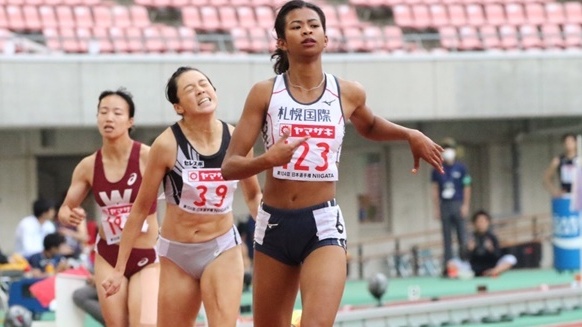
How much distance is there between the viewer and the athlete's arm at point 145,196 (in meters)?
8.88

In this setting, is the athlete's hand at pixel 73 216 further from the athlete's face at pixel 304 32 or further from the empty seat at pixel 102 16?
the empty seat at pixel 102 16

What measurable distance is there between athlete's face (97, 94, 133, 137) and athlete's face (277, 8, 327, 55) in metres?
2.74

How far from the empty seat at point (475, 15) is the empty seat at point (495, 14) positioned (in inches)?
4.7

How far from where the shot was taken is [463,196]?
21.2 meters

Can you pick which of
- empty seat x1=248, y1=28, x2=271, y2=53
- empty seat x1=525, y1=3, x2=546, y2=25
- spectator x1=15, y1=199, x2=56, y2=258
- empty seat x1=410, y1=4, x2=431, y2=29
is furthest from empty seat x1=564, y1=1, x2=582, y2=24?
spectator x1=15, y1=199, x2=56, y2=258

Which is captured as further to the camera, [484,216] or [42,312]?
[484,216]

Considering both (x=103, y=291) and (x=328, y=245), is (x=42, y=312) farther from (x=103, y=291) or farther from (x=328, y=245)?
(x=328, y=245)

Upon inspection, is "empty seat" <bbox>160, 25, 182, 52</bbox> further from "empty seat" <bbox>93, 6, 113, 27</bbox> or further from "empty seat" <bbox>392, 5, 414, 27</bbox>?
"empty seat" <bbox>392, 5, 414, 27</bbox>

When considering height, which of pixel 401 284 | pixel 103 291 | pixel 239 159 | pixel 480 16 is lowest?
pixel 401 284

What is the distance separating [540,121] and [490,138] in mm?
1108

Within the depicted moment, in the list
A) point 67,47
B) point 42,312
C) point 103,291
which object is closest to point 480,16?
point 67,47

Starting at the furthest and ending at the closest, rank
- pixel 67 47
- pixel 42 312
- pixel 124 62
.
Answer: pixel 67 47
pixel 124 62
pixel 42 312

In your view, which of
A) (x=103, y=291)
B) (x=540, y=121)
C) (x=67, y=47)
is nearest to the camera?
(x=103, y=291)

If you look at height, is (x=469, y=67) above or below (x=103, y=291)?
above
